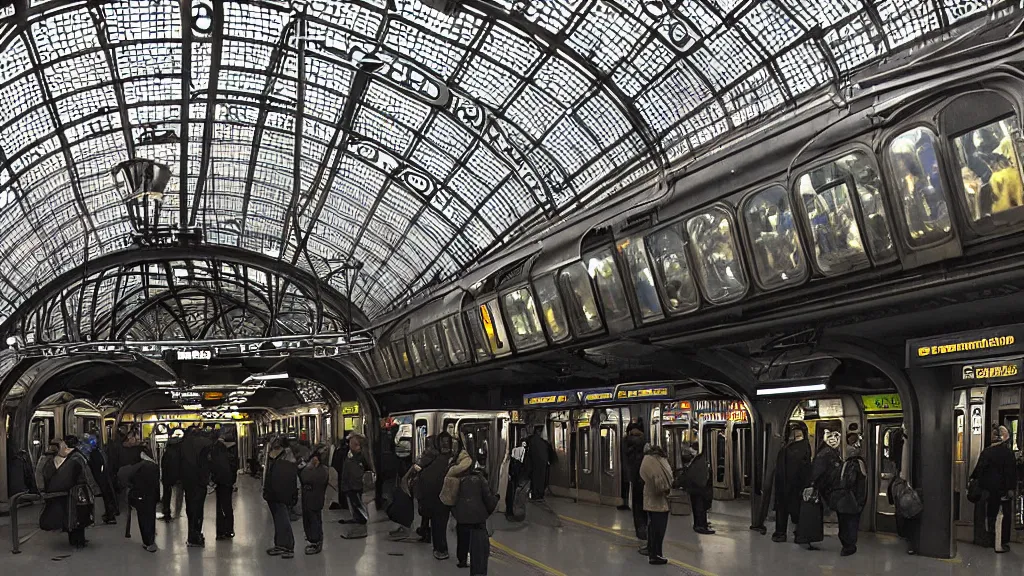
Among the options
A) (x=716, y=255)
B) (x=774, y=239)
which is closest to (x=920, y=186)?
(x=774, y=239)

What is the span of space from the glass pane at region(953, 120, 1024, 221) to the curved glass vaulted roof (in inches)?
228

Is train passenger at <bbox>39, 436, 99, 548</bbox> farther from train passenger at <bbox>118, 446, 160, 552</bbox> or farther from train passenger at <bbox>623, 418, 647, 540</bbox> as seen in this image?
train passenger at <bbox>623, 418, 647, 540</bbox>

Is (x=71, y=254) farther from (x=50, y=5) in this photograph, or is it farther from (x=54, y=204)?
(x=50, y=5)

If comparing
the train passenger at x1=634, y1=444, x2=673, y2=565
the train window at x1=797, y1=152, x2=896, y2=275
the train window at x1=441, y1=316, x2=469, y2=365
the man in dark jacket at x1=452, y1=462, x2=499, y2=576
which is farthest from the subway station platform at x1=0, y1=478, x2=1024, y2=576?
the train window at x1=441, y1=316, x2=469, y2=365

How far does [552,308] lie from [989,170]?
11.8m

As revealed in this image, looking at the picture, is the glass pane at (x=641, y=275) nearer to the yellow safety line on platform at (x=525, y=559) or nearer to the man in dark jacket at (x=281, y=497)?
the yellow safety line on platform at (x=525, y=559)

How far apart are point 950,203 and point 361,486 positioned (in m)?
12.4

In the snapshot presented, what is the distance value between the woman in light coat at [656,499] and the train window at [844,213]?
155 inches

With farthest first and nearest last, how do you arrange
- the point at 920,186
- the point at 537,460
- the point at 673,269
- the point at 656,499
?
the point at 537,460
the point at 673,269
the point at 656,499
the point at 920,186

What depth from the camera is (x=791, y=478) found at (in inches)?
686

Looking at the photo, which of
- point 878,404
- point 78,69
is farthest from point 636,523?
point 78,69

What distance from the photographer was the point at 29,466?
32.2 metres

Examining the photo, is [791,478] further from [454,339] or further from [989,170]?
[454,339]

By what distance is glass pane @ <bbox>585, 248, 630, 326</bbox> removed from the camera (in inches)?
704
